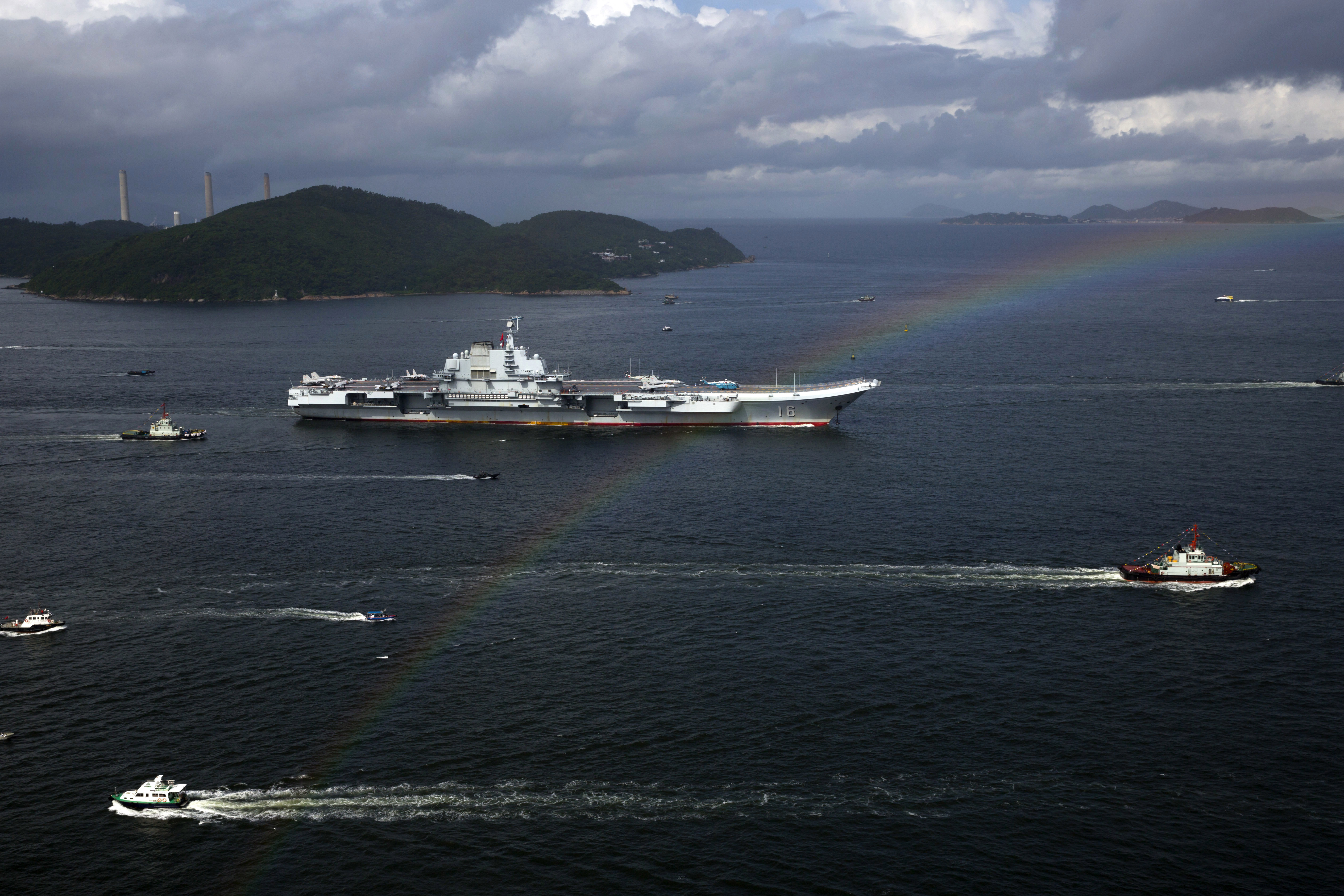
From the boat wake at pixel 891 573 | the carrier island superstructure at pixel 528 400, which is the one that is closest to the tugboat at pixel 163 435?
the carrier island superstructure at pixel 528 400

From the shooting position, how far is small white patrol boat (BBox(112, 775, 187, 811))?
46.5 m

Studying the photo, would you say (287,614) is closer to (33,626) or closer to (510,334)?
(33,626)

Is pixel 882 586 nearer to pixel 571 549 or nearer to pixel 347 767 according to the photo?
pixel 571 549

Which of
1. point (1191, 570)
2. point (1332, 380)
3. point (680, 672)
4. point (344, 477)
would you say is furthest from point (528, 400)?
point (1332, 380)

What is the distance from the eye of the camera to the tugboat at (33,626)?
64.3 m

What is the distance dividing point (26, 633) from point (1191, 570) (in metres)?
75.3

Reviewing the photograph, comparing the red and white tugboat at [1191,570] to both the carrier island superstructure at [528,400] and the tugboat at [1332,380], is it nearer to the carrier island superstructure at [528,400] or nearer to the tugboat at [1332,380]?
the carrier island superstructure at [528,400]

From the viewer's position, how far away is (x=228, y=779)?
161ft

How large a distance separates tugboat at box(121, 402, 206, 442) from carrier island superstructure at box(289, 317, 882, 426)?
15578 mm

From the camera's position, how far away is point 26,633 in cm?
6425

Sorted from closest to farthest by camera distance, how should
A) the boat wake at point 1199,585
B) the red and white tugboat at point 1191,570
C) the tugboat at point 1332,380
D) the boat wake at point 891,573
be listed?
the boat wake at point 1199,585 < the red and white tugboat at point 1191,570 < the boat wake at point 891,573 < the tugboat at point 1332,380

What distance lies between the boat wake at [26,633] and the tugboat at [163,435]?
58.5 meters

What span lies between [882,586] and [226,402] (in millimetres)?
106204

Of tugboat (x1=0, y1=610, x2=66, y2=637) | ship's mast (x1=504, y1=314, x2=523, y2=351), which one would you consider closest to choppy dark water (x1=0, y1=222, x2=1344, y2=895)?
tugboat (x1=0, y1=610, x2=66, y2=637)
